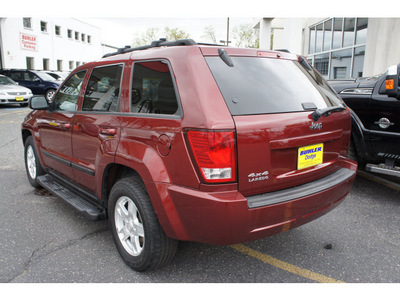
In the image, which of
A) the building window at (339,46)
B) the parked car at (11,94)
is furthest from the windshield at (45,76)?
the building window at (339,46)

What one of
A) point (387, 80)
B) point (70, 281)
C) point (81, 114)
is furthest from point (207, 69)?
point (387, 80)

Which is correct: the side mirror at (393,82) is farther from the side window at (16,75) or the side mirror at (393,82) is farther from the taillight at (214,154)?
the side window at (16,75)

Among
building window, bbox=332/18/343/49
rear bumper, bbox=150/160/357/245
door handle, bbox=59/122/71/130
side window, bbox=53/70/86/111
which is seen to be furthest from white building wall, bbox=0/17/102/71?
rear bumper, bbox=150/160/357/245

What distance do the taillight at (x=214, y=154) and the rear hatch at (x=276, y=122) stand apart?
0.21 feet

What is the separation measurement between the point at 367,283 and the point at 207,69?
201 centimetres

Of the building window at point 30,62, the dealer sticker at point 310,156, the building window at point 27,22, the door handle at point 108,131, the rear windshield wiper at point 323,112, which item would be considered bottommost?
the dealer sticker at point 310,156

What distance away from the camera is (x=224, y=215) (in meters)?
2.10

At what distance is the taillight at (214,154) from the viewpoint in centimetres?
211

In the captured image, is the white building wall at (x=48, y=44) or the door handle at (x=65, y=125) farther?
the white building wall at (x=48, y=44)

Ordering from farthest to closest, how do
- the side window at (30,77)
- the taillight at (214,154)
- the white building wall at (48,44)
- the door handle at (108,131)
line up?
the white building wall at (48,44) < the side window at (30,77) < the door handle at (108,131) < the taillight at (214,154)

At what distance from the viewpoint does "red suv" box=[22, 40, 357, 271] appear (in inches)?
84.7

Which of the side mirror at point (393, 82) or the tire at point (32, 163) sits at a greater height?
the side mirror at point (393, 82)

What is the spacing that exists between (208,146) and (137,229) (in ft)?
3.32

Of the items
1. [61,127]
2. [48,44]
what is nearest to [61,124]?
[61,127]
